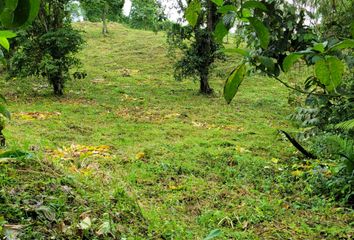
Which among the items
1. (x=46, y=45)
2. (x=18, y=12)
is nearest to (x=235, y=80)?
(x=18, y=12)

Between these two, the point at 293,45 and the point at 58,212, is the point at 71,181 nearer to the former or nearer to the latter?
the point at 58,212

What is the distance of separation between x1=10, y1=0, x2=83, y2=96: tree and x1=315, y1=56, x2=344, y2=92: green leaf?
7325 mm

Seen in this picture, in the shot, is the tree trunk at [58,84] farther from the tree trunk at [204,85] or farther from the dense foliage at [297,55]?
the dense foliage at [297,55]

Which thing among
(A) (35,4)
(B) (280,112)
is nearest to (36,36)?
(B) (280,112)

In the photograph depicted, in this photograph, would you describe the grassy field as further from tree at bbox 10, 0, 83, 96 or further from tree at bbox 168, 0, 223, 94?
tree at bbox 168, 0, 223, 94

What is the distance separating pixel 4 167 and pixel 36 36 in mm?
6239

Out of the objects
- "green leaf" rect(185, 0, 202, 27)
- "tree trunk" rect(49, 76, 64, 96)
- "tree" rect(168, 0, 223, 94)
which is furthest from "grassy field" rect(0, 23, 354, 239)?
"green leaf" rect(185, 0, 202, 27)

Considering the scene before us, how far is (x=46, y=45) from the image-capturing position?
7609 millimetres

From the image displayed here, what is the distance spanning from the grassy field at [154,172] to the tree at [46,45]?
25.1 inches

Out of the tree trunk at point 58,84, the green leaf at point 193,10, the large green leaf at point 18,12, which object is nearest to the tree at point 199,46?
the tree trunk at point 58,84

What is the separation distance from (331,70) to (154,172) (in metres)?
3.06

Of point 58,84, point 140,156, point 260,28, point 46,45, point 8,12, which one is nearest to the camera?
point 8,12

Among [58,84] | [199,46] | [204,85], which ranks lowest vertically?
[58,84]

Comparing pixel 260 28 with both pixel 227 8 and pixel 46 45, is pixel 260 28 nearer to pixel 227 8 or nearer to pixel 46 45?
pixel 227 8
